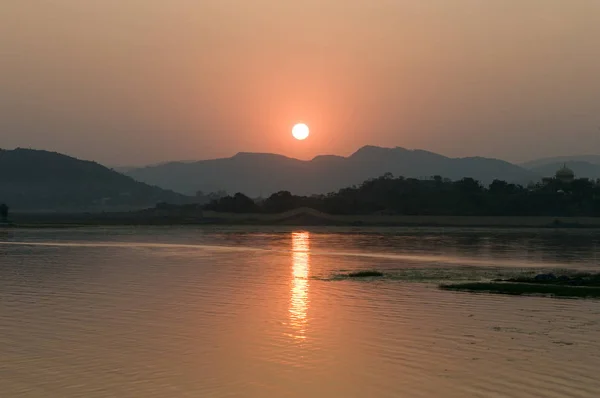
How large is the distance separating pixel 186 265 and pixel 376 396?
34042 millimetres

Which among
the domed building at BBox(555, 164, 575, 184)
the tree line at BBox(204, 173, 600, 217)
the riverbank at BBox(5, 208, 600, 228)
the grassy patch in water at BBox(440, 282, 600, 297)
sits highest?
the domed building at BBox(555, 164, 575, 184)

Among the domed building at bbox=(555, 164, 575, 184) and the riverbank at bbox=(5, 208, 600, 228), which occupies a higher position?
the domed building at bbox=(555, 164, 575, 184)

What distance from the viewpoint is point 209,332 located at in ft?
75.9

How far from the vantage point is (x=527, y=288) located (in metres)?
34.8

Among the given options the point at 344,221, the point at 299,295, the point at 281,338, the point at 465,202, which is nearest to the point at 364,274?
the point at 299,295

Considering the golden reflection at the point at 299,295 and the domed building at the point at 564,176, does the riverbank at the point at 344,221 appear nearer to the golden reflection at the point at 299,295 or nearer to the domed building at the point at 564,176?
the domed building at the point at 564,176

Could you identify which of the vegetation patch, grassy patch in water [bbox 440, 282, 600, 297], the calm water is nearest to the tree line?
the vegetation patch

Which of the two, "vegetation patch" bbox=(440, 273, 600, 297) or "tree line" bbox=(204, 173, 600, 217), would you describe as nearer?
"vegetation patch" bbox=(440, 273, 600, 297)

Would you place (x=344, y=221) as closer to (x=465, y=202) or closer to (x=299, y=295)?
(x=465, y=202)

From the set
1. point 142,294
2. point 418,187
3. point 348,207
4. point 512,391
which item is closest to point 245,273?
point 142,294

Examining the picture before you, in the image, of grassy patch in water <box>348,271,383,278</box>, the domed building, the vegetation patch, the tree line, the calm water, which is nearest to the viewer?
the calm water

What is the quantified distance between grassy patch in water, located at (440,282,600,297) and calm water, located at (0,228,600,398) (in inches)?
72.2

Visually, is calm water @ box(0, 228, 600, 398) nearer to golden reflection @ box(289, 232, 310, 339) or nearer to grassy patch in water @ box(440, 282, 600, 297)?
golden reflection @ box(289, 232, 310, 339)

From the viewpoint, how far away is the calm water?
1683cm
